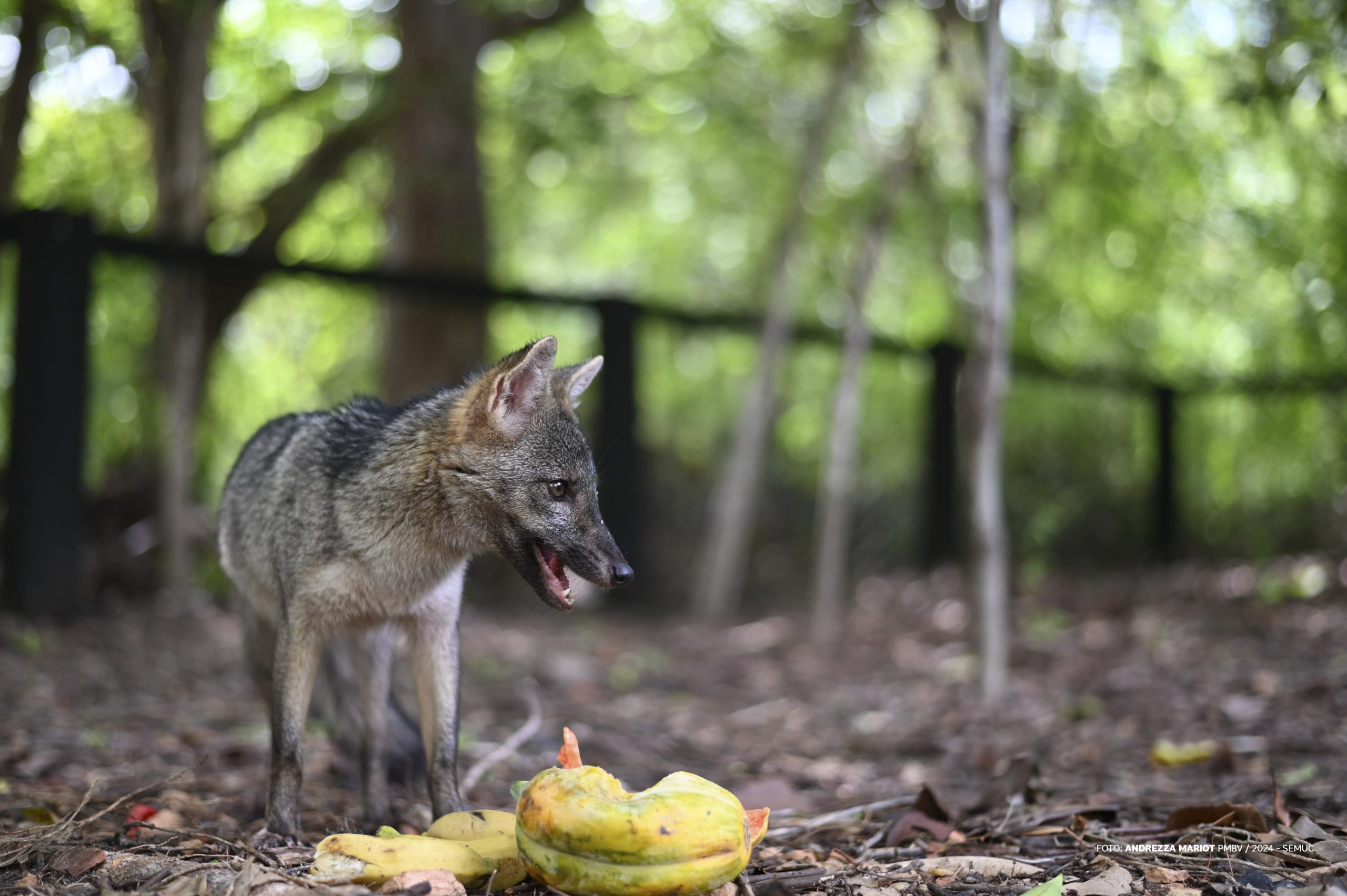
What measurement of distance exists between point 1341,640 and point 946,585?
374 centimetres

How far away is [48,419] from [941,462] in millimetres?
7225

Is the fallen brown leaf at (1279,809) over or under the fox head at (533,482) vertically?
→ under

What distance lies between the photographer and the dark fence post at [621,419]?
899cm

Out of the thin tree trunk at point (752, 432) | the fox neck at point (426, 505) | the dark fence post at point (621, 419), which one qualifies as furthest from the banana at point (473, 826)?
the thin tree trunk at point (752, 432)

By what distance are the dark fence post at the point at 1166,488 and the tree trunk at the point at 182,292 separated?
8987mm

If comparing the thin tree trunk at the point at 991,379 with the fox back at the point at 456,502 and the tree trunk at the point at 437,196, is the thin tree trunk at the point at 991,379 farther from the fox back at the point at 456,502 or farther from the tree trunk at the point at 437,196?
the tree trunk at the point at 437,196

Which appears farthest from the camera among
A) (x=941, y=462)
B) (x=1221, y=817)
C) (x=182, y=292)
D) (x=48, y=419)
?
(x=941, y=462)

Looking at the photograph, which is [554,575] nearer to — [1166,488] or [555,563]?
[555,563]

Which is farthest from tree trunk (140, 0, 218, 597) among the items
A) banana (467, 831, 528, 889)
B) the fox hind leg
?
banana (467, 831, 528, 889)

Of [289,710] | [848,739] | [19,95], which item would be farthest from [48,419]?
[848,739]

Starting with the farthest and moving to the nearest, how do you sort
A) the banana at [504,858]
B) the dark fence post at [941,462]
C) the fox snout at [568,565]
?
1. the dark fence post at [941,462]
2. the fox snout at [568,565]
3. the banana at [504,858]

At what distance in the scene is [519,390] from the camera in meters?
3.57

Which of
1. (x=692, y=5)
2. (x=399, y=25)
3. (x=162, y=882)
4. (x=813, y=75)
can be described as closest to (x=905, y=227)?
(x=813, y=75)

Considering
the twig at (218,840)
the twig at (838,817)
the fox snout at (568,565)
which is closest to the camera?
the twig at (218,840)
